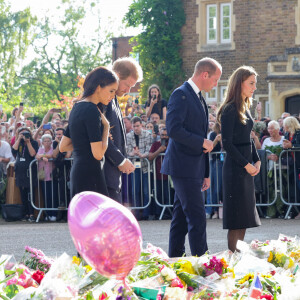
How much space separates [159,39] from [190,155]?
2436 centimetres

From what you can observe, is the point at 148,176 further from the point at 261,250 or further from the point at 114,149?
the point at 261,250

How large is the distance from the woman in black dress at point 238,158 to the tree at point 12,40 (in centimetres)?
4632

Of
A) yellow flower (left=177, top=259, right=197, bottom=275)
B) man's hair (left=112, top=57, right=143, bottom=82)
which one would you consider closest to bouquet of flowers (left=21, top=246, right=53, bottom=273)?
yellow flower (left=177, top=259, right=197, bottom=275)

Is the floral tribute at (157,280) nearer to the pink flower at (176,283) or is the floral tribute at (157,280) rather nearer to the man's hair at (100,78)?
the pink flower at (176,283)

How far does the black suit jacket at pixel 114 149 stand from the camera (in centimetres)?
516

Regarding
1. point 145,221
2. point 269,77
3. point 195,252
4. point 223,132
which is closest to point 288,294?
point 195,252

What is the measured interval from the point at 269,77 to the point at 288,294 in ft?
85.2

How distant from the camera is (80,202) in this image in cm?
256

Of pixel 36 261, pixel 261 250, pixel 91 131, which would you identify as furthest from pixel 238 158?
pixel 36 261

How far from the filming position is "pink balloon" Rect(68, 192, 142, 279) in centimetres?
245

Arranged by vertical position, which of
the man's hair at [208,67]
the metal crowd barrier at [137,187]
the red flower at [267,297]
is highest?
the man's hair at [208,67]

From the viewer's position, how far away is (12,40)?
5184 cm

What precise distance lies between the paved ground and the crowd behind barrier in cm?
70

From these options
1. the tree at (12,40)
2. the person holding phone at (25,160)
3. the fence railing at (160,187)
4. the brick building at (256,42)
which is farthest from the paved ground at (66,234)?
the tree at (12,40)
